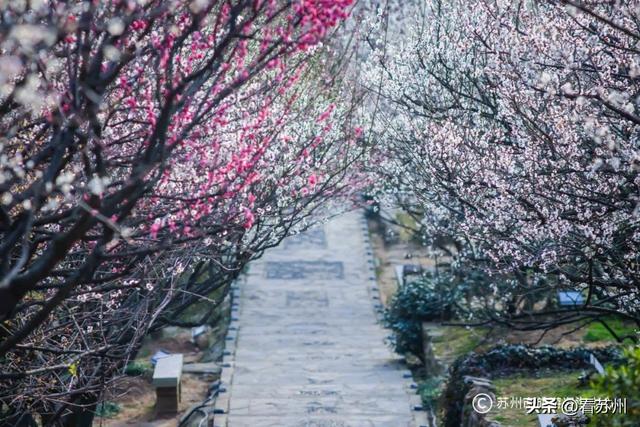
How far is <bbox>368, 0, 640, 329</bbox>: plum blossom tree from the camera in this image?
26.7 ft

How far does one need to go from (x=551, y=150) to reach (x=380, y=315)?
1046 cm

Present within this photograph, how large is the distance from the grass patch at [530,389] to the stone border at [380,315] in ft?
5.25

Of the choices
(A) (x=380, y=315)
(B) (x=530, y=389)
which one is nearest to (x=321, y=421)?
(B) (x=530, y=389)

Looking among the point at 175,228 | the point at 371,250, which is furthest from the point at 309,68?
the point at 371,250

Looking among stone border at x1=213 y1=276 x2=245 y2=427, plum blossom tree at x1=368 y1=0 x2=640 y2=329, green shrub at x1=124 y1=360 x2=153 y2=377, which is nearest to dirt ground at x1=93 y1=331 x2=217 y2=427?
green shrub at x1=124 y1=360 x2=153 y2=377

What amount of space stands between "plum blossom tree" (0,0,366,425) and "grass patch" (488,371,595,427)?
10.0ft

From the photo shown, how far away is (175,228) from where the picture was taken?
6.84m

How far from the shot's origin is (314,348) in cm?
1666

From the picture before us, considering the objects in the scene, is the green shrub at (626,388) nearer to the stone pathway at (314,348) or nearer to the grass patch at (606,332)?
the stone pathway at (314,348)

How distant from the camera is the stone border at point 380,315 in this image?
41.9ft

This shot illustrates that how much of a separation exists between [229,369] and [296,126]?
180 inches

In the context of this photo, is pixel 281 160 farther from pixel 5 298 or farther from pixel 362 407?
pixel 5 298

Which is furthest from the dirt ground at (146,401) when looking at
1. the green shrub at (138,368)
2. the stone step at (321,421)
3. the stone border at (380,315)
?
the stone border at (380,315)

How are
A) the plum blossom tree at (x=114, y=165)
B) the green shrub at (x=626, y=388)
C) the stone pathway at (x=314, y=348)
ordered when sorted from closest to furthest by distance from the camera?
1. the green shrub at (x=626, y=388)
2. the plum blossom tree at (x=114, y=165)
3. the stone pathway at (x=314, y=348)
